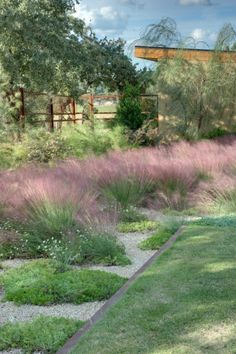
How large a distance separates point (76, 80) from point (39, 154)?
7249 millimetres

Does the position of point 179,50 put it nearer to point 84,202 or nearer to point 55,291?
point 84,202

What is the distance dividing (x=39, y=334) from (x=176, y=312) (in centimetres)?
97

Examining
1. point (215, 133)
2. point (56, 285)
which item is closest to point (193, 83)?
point (215, 133)

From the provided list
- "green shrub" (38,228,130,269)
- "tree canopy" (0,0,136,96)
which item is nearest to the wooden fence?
"tree canopy" (0,0,136,96)

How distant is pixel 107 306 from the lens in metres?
3.96

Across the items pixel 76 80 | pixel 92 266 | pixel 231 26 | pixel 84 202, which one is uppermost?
pixel 231 26

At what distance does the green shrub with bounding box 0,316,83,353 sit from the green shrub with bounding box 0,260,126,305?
18.9 inches

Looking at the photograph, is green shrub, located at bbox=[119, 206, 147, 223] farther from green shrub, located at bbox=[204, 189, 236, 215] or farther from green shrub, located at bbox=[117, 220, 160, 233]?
green shrub, located at bbox=[204, 189, 236, 215]

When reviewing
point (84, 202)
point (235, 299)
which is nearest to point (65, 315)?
point (235, 299)

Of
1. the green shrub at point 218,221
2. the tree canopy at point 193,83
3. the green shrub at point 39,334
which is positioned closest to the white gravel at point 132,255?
the green shrub at point 218,221

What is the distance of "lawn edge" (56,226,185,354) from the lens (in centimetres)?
330

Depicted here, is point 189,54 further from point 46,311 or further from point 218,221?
point 46,311

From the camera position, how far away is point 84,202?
19.7ft

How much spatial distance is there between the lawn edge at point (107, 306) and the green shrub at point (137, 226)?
844 mm
